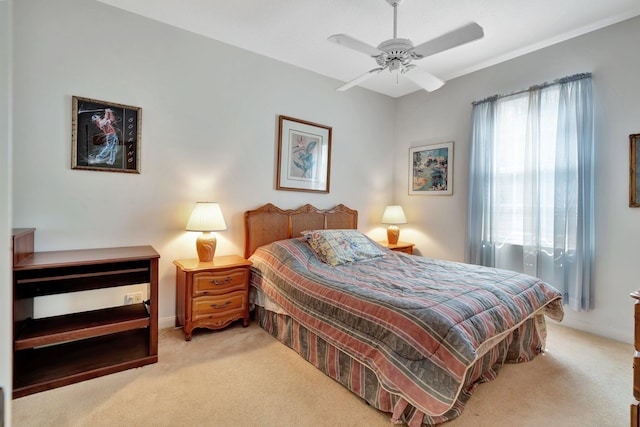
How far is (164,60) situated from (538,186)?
3770 millimetres

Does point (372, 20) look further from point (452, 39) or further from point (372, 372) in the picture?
point (372, 372)

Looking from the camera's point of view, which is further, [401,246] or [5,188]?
[401,246]

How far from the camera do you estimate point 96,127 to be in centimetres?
250

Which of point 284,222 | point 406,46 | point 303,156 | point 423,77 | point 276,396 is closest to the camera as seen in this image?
point 276,396

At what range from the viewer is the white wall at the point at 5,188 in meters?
0.47

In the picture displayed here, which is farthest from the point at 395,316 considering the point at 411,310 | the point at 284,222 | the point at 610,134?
the point at 610,134

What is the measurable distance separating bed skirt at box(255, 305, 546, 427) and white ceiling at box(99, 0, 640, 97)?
8.21ft

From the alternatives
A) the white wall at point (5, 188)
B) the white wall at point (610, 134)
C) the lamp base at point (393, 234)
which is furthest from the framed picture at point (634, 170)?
the white wall at point (5, 188)

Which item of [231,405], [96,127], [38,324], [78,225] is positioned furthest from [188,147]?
[231,405]

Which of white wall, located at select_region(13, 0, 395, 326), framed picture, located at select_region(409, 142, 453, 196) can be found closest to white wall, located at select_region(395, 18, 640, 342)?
framed picture, located at select_region(409, 142, 453, 196)

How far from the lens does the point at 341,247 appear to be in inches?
121

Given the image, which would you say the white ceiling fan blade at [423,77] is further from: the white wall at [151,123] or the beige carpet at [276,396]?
the beige carpet at [276,396]

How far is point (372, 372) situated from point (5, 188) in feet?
5.93

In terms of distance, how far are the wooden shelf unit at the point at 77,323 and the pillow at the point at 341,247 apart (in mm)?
1435
